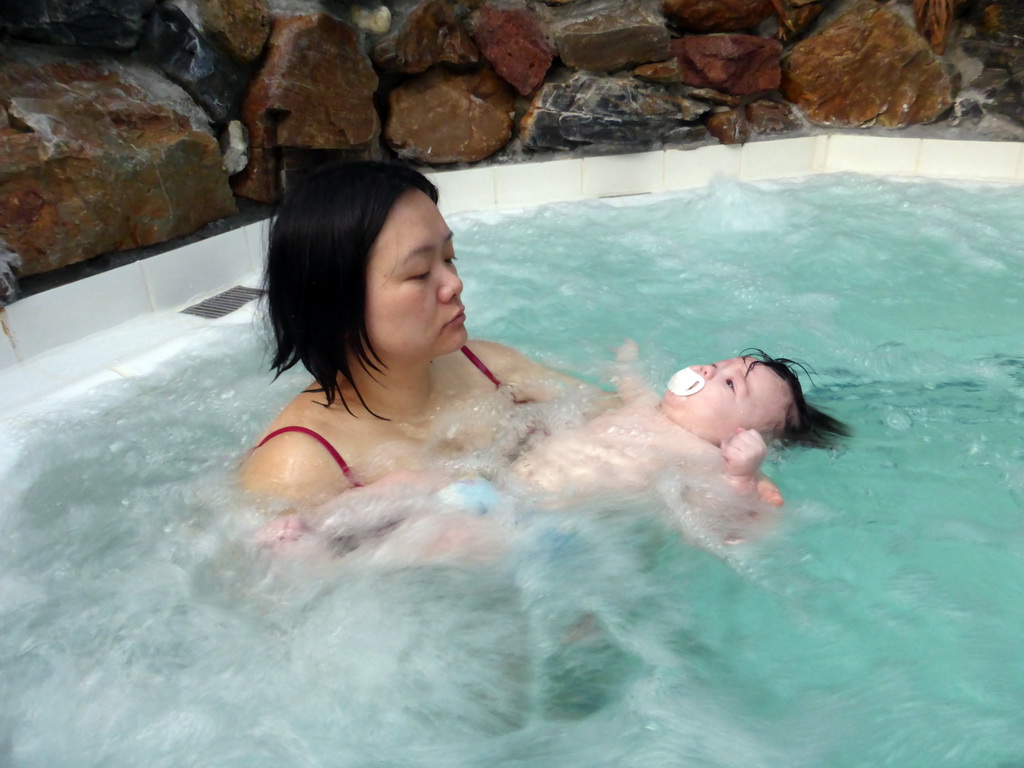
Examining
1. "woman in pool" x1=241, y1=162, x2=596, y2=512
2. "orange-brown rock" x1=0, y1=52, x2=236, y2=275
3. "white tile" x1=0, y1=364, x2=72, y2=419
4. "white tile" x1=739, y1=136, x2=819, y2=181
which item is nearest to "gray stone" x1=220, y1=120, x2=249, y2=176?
"orange-brown rock" x1=0, y1=52, x2=236, y2=275

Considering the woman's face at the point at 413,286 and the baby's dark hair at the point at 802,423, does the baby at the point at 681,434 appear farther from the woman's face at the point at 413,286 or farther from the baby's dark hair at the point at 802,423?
the woman's face at the point at 413,286

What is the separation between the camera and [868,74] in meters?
5.29

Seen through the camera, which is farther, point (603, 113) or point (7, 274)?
point (603, 113)

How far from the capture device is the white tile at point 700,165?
5309mm

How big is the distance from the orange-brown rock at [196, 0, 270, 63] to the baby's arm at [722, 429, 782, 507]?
10.2ft

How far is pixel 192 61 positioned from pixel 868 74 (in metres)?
4.15

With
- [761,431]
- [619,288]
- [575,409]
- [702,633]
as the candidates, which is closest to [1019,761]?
[702,633]

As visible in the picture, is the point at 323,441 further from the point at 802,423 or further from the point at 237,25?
the point at 237,25

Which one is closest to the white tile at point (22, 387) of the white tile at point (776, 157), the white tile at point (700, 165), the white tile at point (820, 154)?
the white tile at point (700, 165)

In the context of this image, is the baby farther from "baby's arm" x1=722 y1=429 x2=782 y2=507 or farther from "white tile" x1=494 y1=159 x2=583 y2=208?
"white tile" x1=494 y1=159 x2=583 y2=208

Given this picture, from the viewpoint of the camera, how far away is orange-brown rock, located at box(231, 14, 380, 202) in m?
3.99

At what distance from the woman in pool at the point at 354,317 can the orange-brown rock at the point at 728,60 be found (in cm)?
383

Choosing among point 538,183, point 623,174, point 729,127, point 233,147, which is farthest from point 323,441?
point 729,127

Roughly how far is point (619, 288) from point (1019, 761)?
9.35 feet
